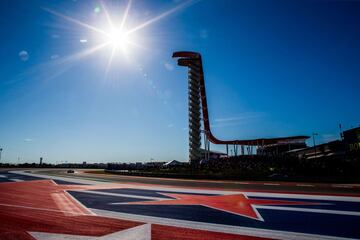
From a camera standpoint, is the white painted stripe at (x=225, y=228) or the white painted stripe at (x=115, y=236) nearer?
the white painted stripe at (x=115, y=236)

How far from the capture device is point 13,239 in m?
5.44

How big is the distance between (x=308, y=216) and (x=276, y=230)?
7.75 feet

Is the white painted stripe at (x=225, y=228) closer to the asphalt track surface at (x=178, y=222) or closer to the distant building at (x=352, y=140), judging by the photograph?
the asphalt track surface at (x=178, y=222)

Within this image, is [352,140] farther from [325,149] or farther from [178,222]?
[178,222]

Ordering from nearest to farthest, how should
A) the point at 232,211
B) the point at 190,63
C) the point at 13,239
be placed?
the point at 13,239, the point at 232,211, the point at 190,63

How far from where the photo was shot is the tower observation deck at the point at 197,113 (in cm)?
6675

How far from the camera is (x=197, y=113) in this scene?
6931 centimetres

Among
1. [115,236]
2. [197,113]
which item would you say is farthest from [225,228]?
[197,113]

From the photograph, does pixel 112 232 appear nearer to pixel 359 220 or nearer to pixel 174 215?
pixel 174 215

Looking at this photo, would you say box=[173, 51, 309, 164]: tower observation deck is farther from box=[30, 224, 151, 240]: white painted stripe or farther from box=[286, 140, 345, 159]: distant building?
box=[30, 224, 151, 240]: white painted stripe

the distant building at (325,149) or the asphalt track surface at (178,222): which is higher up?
the distant building at (325,149)

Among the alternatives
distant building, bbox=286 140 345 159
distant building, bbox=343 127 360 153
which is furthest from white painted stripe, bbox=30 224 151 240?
distant building, bbox=286 140 345 159

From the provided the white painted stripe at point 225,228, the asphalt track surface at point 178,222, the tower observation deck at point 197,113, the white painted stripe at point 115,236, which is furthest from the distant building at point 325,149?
the white painted stripe at point 115,236

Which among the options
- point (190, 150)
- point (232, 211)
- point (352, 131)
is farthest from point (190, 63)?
point (232, 211)
